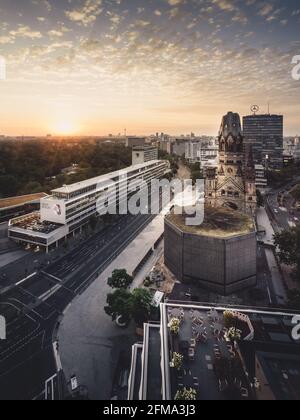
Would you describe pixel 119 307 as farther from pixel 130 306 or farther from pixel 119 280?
pixel 119 280

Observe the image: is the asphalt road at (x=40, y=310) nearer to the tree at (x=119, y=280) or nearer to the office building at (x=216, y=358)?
the tree at (x=119, y=280)

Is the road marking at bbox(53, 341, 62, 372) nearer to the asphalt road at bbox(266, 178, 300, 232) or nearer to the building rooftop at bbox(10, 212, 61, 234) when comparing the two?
the building rooftop at bbox(10, 212, 61, 234)

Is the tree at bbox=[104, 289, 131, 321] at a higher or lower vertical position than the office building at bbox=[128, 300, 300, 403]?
lower

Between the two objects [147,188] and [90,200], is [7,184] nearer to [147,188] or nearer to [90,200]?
[90,200]

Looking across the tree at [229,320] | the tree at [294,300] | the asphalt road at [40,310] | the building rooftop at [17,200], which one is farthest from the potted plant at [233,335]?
the building rooftop at [17,200]

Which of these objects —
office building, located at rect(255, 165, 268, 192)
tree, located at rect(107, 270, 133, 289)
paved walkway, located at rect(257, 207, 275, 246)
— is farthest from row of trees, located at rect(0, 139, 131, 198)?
office building, located at rect(255, 165, 268, 192)

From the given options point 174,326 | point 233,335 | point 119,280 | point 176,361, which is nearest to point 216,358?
point 233,335

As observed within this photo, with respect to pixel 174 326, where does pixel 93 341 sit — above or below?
below
